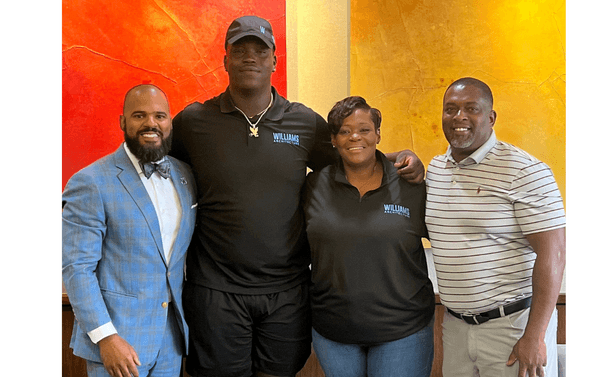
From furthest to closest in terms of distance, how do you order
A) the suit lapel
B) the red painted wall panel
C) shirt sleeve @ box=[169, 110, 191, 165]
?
1. the red painted wall panel
2. shirt sleeve @ box=[169, 110, 191, 165]
3. the suit lapel

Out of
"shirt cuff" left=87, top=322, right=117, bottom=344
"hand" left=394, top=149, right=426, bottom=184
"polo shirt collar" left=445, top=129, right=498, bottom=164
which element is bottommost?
"shirt cuff" left=87, top=322, right=117, bottom=344

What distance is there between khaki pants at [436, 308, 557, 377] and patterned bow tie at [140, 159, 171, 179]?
1208mm

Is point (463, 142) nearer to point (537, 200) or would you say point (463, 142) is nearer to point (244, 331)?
point (537, 200)

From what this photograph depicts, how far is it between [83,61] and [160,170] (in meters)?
0.90

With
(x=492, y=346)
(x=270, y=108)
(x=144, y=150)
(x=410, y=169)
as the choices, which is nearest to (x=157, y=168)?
(x=144, y=150)

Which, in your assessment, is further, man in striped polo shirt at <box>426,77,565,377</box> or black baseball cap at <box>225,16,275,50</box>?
black baseball cap at <box>225,16,275,50</box>

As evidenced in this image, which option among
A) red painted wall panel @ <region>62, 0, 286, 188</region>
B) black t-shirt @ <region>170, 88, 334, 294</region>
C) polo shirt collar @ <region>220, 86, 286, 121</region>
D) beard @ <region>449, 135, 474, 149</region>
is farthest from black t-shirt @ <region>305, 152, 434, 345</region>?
red painted wall panel @ <region>62, 0, 286, 188</region>

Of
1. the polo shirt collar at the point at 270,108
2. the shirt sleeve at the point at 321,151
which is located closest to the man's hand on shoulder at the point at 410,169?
the shirt sleeve at the point at 321,151

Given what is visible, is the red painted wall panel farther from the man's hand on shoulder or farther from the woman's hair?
the man's hand on shoulder

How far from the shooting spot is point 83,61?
87.5 inches

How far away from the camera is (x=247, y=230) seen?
70.5 inches

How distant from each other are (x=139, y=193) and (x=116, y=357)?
55 cm

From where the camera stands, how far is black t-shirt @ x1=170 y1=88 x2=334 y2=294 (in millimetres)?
1795
